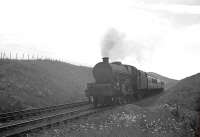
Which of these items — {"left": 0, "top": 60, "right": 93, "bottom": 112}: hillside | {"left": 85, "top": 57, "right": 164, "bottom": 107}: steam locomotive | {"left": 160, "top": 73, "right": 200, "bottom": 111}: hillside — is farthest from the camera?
{"left": 160, "top": 73, "right": 200, "bottom": 111}: hillside

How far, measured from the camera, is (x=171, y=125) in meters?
12.6

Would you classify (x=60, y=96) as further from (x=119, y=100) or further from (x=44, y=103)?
(x=119, y=100)

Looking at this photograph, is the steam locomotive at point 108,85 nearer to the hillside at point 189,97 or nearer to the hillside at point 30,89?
the hillside at point 189,97

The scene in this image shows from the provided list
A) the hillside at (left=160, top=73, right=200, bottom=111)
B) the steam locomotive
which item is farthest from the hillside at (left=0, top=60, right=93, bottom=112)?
the hillside at (left=160, top=73, right=200, bottom=111)

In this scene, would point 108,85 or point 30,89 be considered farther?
point 30,89

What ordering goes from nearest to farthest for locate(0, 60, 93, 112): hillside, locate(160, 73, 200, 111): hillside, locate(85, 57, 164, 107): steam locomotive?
locate(85, 57, 164, 107): steam locomotive, locate(0, 60, 93, 112): hillside, locate(160, 73, 200, 111): hillside

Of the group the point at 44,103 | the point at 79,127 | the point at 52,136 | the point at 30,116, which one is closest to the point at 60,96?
the point at 44,103

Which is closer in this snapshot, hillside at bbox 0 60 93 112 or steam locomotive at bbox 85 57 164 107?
steam locomotive at bbox 85 57 164 107

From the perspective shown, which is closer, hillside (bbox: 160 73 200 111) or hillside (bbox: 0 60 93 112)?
hillside (bbox: 0 60 93 112)

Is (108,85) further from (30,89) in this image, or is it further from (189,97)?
(30,89)

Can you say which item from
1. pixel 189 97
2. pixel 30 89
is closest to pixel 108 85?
pixel 189 97

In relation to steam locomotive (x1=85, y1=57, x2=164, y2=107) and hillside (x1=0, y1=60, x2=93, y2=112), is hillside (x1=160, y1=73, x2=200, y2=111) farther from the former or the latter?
hillside (x1=0, y1=60, x2=93, y2=112)

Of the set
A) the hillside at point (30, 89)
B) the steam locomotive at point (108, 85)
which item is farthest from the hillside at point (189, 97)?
the hillside at point (30, 89)

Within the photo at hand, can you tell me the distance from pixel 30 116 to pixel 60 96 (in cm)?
1078
